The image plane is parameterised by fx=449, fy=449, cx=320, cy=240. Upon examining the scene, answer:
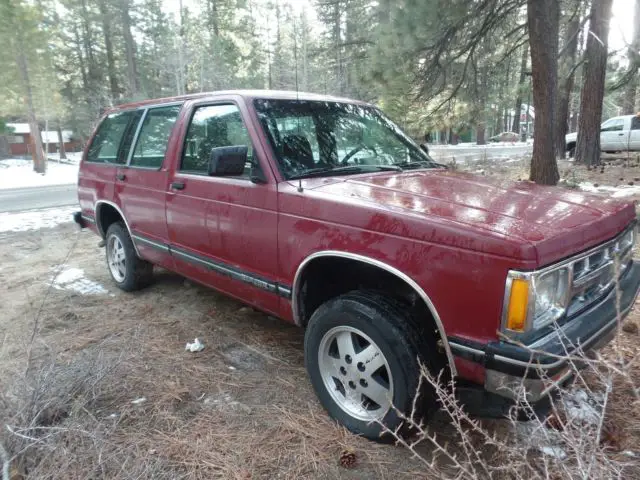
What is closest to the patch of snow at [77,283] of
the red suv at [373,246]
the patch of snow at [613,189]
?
the red suv at [373,246]

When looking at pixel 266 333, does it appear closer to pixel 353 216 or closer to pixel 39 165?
pixel 353 216

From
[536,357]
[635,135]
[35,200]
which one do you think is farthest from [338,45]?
[635,135]

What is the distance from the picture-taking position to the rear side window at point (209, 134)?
312cm

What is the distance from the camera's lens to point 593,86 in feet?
36.8

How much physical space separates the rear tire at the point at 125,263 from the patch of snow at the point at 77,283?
9.0 inches

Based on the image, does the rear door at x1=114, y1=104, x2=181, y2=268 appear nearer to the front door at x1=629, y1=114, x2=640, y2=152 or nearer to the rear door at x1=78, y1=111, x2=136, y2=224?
the rear door at x1=78, y1=111, x2=136, y2=224

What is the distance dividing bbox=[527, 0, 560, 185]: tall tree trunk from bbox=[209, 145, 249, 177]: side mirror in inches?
221

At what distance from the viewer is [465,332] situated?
1.94 metres

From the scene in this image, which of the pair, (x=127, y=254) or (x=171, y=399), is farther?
(x=127, y=254)

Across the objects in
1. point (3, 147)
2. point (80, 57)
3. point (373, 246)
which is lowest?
point (373, 246)

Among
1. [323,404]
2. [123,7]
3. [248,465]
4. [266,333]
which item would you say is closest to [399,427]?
[323,404]

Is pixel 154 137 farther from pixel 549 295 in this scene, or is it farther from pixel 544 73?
pixel 544 73

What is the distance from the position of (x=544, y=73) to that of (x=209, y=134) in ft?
17.6

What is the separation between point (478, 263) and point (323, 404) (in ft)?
4.28
